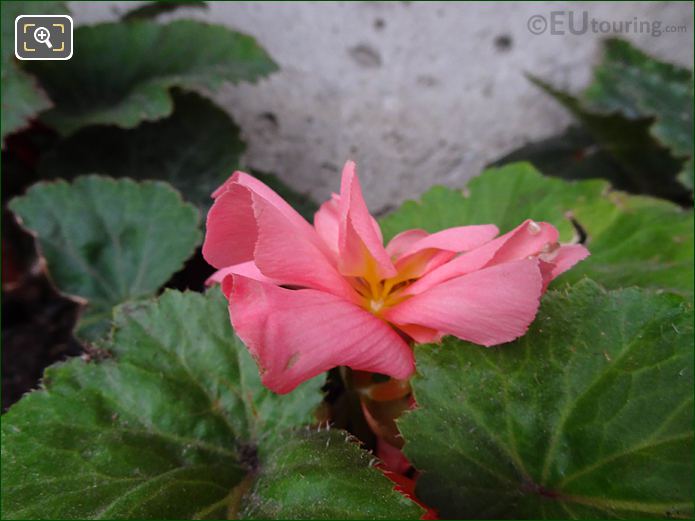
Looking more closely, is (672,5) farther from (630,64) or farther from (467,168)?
(467,168)

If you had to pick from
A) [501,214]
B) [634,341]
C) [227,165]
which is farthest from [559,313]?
[227,165]

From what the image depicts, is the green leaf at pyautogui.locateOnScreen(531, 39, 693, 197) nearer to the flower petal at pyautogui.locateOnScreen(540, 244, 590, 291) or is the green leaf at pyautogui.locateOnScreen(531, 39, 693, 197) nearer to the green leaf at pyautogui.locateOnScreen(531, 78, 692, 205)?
the green leaf at pyautogui.locateOnScreen(531, 78, 692, 205)

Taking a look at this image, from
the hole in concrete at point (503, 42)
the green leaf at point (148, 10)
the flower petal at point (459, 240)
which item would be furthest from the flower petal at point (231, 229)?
the hole in concrete at point (503, 42)

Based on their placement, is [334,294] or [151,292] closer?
[334,294]

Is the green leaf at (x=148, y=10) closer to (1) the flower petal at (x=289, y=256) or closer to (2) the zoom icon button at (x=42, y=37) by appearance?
(2) the zoom icon button at (x=42, y=37)

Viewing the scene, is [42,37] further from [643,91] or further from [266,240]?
[643,91]
